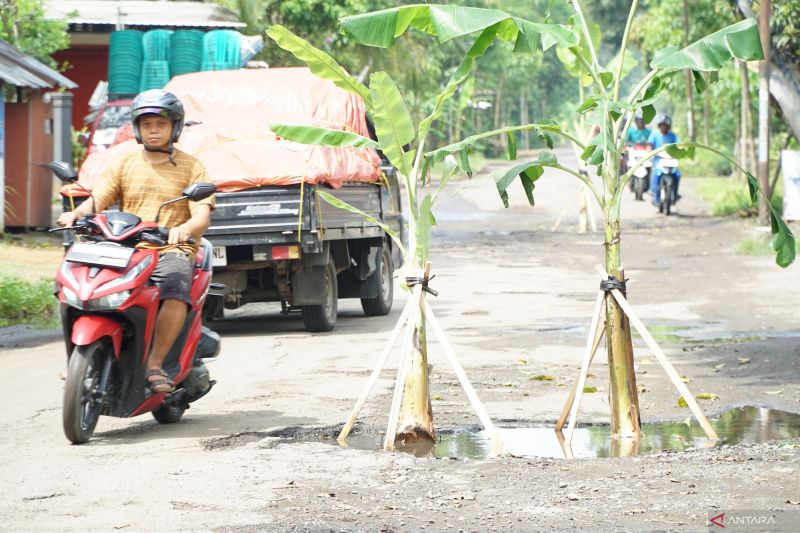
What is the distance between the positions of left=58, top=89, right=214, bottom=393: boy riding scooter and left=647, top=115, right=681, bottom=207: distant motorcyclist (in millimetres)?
21240

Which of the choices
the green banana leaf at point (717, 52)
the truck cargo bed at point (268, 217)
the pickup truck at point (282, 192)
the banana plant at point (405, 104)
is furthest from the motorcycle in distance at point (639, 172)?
the banana plant at point (405, 104)

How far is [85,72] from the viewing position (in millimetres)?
34000

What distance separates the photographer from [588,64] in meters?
8.24

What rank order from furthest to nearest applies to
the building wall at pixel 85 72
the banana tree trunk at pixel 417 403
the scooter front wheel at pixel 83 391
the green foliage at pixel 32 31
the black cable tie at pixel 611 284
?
the building wall at pixel 85 72 < the green foliage at pixel 32 31 < the black cable tie at pixel 611 284 < the banana tree trunk at pixel 417 403 < the scooter front wheel at pixel 83 391

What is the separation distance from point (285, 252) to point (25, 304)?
3.64m

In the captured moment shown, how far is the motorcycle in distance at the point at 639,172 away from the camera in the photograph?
30667 millimetres

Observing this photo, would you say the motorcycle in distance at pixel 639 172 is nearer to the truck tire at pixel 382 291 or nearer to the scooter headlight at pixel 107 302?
the truck tire at pixel 382 291

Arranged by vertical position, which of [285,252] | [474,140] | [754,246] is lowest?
[754,246]

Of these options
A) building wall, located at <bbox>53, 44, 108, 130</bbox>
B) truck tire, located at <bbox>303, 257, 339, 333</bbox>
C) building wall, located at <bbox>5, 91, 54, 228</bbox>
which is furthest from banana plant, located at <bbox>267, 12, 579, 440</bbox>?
building wall, located at <bbox>53, 44, 108, 130</bbox>

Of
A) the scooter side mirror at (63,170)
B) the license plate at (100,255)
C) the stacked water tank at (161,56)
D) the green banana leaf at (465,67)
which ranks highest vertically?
the stacked water tank at (161,56)

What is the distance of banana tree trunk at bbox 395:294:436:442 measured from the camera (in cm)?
783

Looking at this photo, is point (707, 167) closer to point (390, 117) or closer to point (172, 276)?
point (390, 117)

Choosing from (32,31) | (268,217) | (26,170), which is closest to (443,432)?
(268,217)

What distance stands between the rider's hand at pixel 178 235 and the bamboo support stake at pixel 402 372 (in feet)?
4.51
